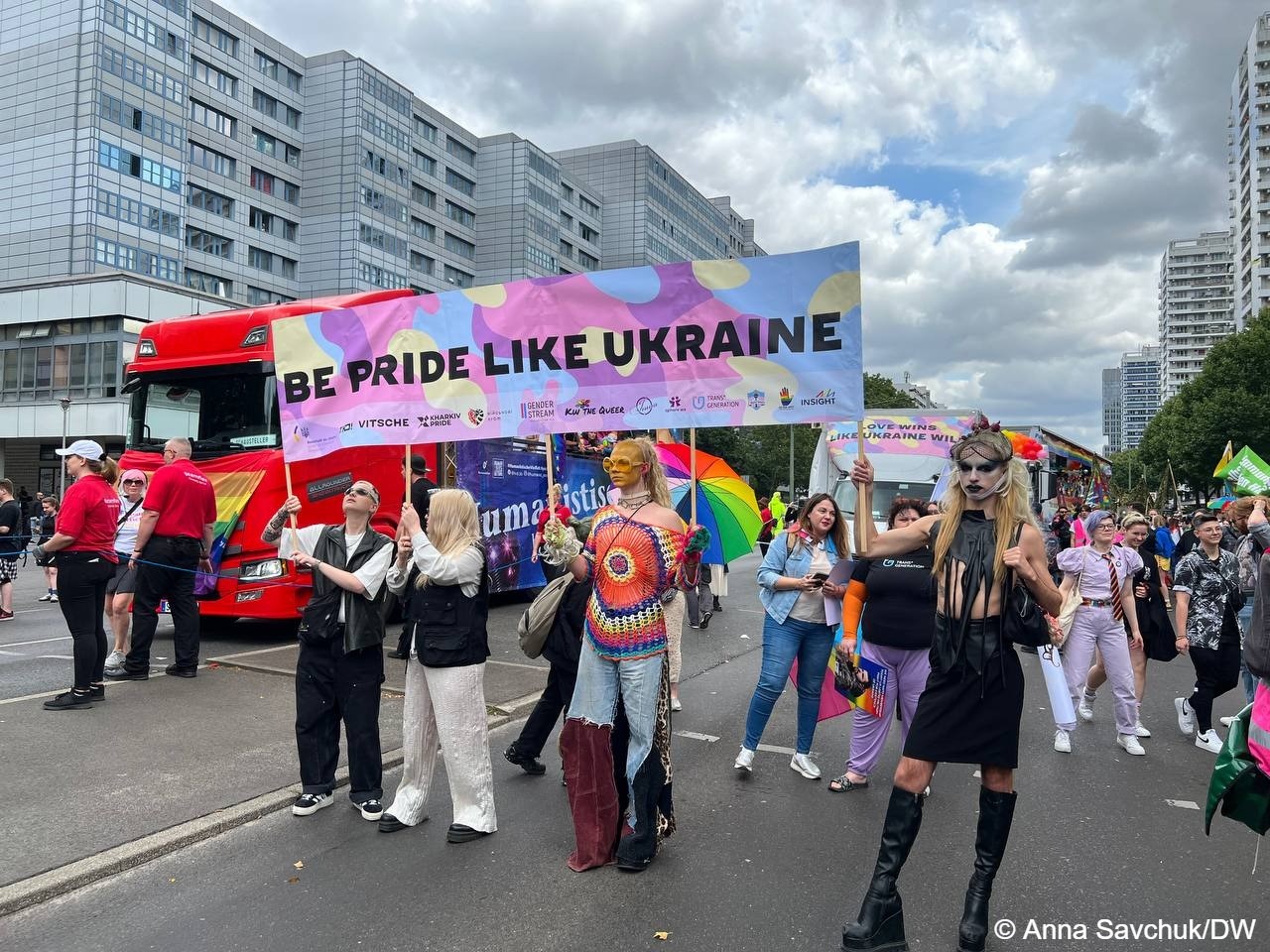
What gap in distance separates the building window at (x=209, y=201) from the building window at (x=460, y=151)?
20708 millimetres

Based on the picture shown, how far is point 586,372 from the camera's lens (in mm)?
5555

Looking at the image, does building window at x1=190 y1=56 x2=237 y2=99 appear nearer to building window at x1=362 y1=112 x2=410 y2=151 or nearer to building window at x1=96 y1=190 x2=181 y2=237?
building window at x1=362 y1=112 x2=410 y2=151

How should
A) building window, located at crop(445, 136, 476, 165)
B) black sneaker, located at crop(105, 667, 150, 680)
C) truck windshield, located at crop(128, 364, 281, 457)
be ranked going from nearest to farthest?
black sneaker, located at crop(105, 667, 150, 680) → truck windshield, located at crop(128, 364, 281, 457) → building window, located at crop(445, 136, 476, 165)

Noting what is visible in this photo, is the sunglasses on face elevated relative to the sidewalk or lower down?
elevated

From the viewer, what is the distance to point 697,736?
6441mm

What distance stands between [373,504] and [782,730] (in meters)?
3.53

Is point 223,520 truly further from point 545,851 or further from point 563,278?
point 545,851

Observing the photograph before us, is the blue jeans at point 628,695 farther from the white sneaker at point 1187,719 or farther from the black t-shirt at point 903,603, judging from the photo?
the white sneaker at point 1187,719

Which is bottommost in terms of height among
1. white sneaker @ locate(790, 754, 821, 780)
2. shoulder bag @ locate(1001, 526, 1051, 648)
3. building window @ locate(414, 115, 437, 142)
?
white sneaker @ locate(790, 754, 821, 780)

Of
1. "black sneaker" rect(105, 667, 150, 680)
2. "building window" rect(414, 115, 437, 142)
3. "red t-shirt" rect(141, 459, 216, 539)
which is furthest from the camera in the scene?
"building window" rect(414, 115, 437, 142)

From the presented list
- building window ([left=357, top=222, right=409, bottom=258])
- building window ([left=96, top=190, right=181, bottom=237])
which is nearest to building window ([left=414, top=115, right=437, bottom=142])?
building window ([left=357, top=222, right=409, bottom=258])

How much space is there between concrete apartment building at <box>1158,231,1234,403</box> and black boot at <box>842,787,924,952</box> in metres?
190

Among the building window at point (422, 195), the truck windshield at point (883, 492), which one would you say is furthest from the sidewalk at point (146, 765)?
the building window at point (422, 195)

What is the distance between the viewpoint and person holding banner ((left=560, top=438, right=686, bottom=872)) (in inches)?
159
